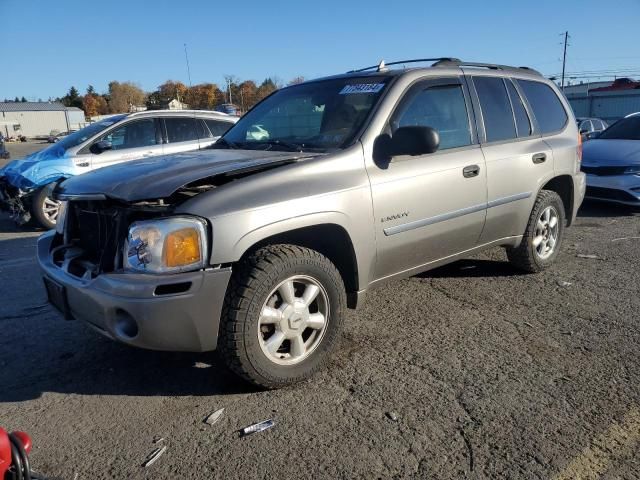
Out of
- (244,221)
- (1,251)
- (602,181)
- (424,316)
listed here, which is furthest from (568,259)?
(1,251)

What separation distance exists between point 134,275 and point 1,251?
4938mm

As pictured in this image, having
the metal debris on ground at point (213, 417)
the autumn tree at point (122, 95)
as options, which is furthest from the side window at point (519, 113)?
the autumn tree at point (122, 95)

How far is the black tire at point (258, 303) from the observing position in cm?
268

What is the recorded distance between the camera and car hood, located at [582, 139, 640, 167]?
25.5 feet

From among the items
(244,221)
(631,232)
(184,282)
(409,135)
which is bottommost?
(631,232)

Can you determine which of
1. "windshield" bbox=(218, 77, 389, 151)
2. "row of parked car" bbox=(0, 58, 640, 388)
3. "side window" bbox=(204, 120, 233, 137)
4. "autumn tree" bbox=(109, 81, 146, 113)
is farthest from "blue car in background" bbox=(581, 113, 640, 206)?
"autumn tree" bbox=(109, 81, 146, 113)

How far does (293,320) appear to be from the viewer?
9.58ft

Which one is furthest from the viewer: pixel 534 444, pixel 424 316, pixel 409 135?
pixel 424 316

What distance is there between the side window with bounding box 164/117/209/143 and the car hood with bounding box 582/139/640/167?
627 cm

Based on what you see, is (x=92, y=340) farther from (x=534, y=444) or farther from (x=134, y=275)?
(x=534, y=444)

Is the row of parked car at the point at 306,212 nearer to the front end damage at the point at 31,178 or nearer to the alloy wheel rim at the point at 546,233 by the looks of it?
the alloy wheel rim at the point at 546,233

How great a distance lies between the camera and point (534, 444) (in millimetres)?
2387

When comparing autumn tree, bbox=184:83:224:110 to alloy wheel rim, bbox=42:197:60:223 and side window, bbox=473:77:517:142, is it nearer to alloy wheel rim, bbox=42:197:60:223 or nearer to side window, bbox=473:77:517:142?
alloy wheel rim, bbox=42:197:60:223

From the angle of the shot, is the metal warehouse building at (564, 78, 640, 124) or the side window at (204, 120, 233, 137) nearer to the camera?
the side window at (204, 120, 233, 137)
